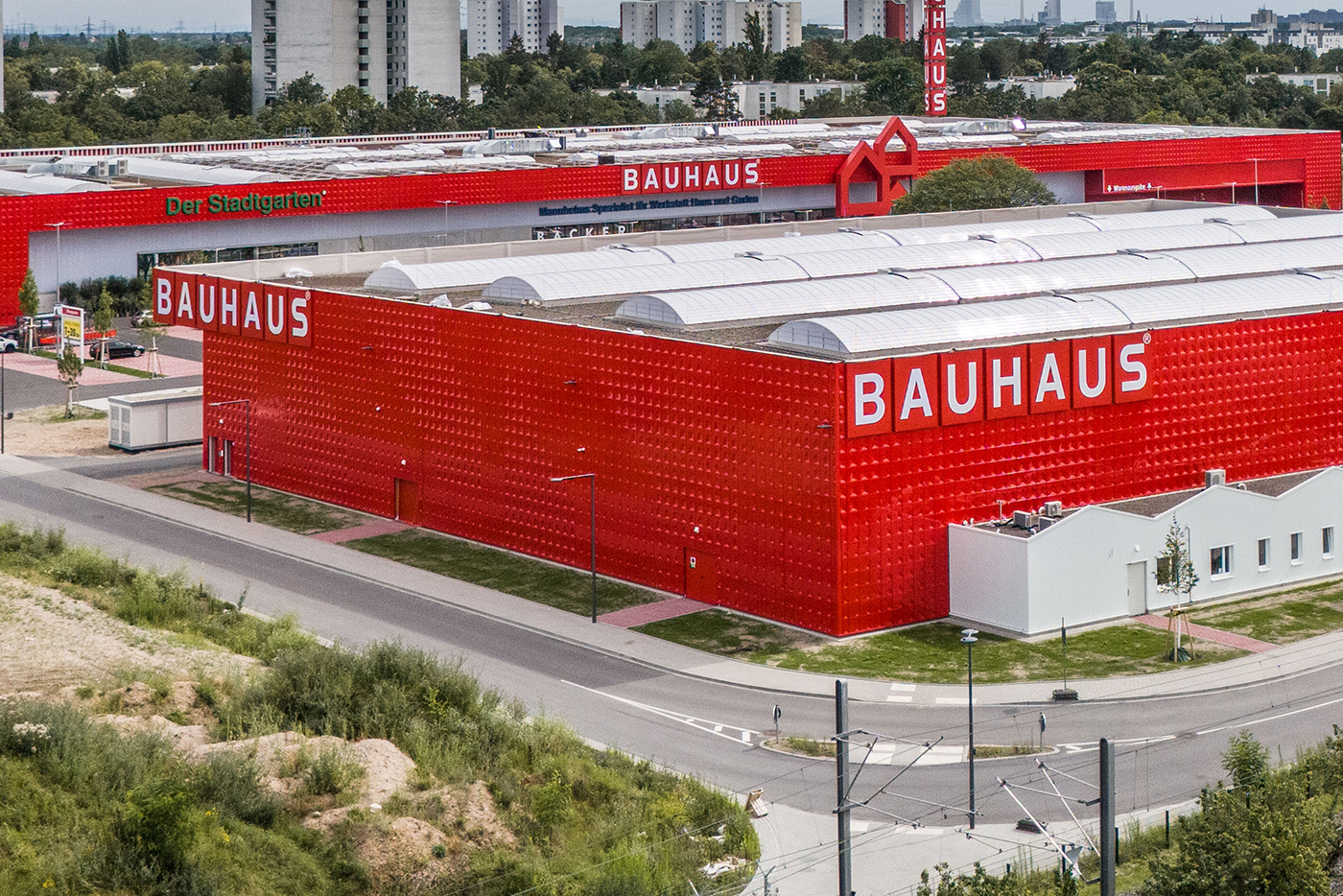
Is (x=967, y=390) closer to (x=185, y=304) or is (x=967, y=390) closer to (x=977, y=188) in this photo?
(x=185, y=304)

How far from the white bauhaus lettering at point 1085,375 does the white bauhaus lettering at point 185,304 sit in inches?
1345

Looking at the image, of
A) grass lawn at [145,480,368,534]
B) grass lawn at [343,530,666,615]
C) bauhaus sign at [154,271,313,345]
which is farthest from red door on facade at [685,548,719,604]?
bauhaus sign at [154,271,313,345]

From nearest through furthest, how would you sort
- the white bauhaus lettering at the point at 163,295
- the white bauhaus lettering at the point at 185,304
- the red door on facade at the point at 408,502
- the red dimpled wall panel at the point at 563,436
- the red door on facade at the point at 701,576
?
the red dimpled wall panel at the point at 563,436 → the red door on facade at the point at 701,576 → the red door on facade at the point at 408,502 → the white bauhaus lettering at the point at 185,304 → the white bauhaus lettering at the point at 163,295

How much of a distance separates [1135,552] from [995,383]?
19.2 feet

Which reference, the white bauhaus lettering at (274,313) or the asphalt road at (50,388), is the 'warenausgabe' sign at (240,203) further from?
the white bauhaus lettering at (274,313)

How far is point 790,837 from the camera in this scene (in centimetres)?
3650

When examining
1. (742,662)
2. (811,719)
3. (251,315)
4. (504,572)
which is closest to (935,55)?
(251,315)

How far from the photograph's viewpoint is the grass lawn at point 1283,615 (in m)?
49.6

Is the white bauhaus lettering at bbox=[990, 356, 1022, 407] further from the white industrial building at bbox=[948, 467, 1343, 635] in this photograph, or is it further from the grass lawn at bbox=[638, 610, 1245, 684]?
the grass lawn at bbox=[638, 610, 1245, 684]

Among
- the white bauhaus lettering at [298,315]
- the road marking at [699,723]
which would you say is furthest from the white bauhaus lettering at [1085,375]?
the white bauhaus lettering at [298,315]

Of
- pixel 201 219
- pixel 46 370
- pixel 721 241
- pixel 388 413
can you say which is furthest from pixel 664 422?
pixel 201 219

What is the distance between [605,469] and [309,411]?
49.6ft

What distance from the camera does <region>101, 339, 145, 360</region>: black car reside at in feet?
307

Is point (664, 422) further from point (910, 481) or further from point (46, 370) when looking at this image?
point (46, 370)
